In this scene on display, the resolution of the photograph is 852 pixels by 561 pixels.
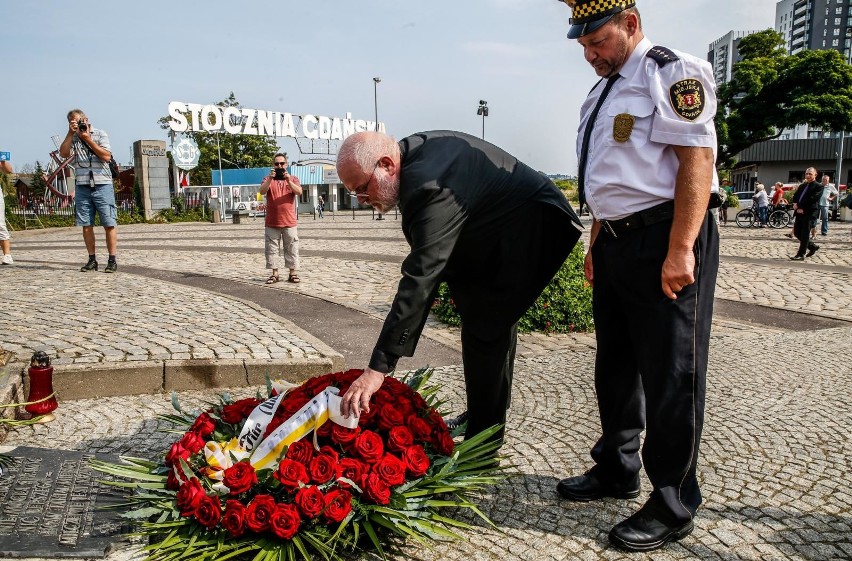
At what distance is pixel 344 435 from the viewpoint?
259cm

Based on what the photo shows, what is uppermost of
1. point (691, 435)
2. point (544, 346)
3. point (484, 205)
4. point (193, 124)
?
point (193, 124)

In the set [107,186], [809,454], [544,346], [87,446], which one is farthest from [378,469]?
[107,186]

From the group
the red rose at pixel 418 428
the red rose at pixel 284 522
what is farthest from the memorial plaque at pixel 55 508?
the red rose at pixel 418 428

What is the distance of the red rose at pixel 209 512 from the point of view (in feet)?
7.84

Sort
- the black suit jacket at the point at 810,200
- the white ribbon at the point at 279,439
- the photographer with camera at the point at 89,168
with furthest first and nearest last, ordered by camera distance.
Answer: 1. the black suit jacket at the point at 810,200
2. the photographer with camera at the point at 89,168
3. the white ribbon at the point at 279,439

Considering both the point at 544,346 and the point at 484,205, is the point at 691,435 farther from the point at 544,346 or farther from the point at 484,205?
the point at 544,346

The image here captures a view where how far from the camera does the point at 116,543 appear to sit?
2562mm

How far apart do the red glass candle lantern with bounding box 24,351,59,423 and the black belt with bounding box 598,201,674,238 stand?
3.43 m

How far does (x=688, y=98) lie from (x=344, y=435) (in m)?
1.77

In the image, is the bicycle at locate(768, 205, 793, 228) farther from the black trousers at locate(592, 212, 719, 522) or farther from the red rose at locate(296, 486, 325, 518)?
the red rose at locate(296, 486, 325, 518)

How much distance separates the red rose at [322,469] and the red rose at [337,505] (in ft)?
0.21

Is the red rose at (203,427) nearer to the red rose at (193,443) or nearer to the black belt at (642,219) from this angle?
the red rose at (193,443)

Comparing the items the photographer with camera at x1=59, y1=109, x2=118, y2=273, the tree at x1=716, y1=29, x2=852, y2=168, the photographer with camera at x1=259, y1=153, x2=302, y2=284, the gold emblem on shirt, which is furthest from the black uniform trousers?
the tree at x1=716, y1=29, x2=852, y2=168

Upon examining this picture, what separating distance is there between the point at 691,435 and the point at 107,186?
8.63m
